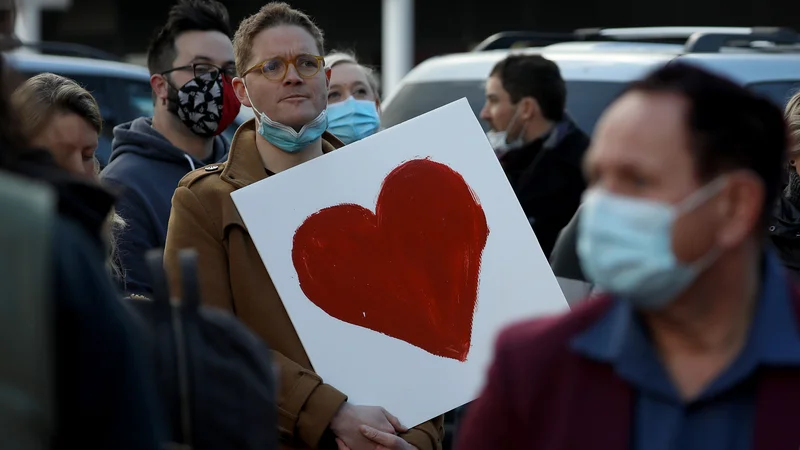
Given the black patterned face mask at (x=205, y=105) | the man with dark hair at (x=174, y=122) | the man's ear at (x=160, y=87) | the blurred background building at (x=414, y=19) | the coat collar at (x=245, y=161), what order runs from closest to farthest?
the coat collar at (x=245, y=161), the man with dark hair at (x=174, y=122), the black patterned face mask at (x=205, y=105), the man's ear at (x=160, y=87), the blurred background building at (x=414, y=19)

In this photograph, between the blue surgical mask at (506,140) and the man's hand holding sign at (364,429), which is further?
the blue surgical mask at (506,140)

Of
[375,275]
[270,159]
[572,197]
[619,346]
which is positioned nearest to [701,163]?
[619,346]

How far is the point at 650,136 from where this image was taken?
2.21 m

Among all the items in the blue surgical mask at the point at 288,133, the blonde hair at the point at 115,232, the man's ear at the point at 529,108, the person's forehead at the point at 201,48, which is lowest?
the man's ear at the point at 529,108

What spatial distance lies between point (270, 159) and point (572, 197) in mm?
2301

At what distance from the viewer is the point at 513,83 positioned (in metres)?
6.27

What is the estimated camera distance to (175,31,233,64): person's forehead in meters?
5.25

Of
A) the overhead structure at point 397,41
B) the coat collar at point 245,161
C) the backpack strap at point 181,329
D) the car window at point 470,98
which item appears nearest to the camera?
the backpack strap at point 181,329

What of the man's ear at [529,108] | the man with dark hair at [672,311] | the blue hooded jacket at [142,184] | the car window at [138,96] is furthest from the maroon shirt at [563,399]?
the car window at [138,96]

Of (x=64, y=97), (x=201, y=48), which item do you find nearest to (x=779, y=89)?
(x=201, y=48)

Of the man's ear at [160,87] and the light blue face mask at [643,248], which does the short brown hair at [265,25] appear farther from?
the light blue face mask at [643,248]

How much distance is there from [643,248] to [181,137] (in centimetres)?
316

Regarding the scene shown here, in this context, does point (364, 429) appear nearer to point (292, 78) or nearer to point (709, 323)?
point (292, 78)

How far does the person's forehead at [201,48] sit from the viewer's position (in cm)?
525
